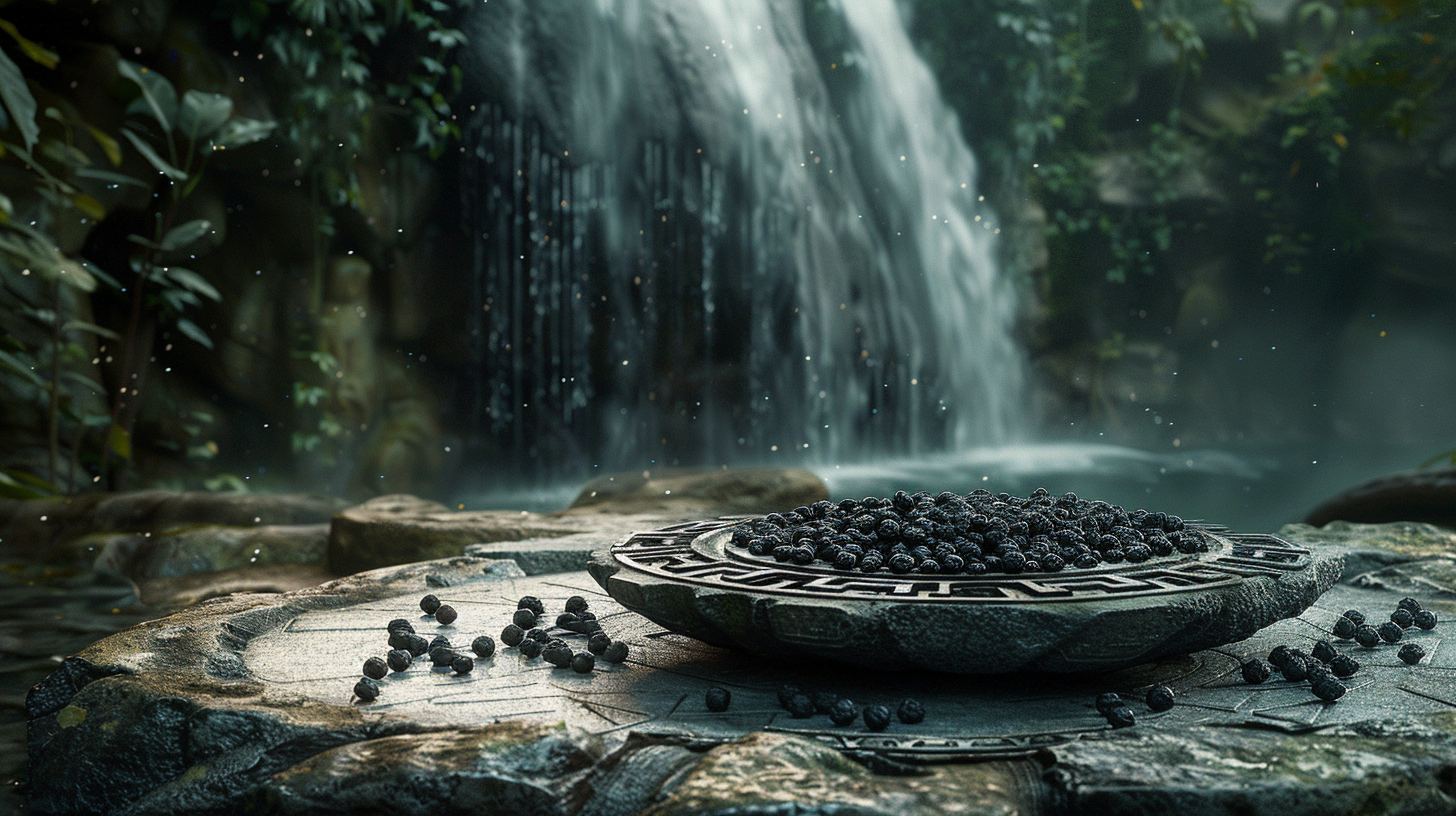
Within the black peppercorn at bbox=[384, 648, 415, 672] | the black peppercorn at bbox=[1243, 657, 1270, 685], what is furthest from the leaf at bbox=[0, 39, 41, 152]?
the black peppercorn at bbox=[1243, 657, 1270, 685]

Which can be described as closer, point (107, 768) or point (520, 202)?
point (107, 768)

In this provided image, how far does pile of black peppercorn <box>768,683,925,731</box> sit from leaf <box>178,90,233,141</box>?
534cm

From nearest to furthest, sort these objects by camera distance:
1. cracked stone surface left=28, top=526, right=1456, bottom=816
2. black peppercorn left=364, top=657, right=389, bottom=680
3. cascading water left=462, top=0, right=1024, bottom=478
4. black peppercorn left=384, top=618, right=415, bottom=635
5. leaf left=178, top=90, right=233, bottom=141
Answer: cracked stone surface left=28, top=526, right=1456, bottom=816 → black peppercorn left=364, top=657, right=389, bottom=680 → black peppercorn left=384, top=618, right=415, bottom=635 → leaf left=178, top=90, right=233, bottom=141 → cascading water left=462, top=0, right=1024, bottom=478

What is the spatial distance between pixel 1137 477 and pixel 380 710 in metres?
8.92

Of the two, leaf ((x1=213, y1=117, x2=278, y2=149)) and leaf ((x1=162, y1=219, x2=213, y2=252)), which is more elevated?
leaf ((x1=213, y1=117, x2=278, y2=149))

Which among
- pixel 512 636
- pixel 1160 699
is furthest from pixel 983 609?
pixel 512 636

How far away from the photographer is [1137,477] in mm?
9344

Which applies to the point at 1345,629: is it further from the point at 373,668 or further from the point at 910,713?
the point at 373,668

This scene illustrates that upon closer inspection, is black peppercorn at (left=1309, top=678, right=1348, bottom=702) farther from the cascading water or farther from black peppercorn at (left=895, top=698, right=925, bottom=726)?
the cascading water

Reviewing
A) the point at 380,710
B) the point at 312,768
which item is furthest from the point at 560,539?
the point at 312,768

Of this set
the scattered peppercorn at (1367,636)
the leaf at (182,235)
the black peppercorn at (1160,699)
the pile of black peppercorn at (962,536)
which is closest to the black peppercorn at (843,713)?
the pile of black peppercorn at (962,536)

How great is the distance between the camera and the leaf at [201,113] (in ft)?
18.0

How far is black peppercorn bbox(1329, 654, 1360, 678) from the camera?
78.5 inches

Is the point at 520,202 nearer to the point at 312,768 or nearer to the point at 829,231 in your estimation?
the point at 829,231
